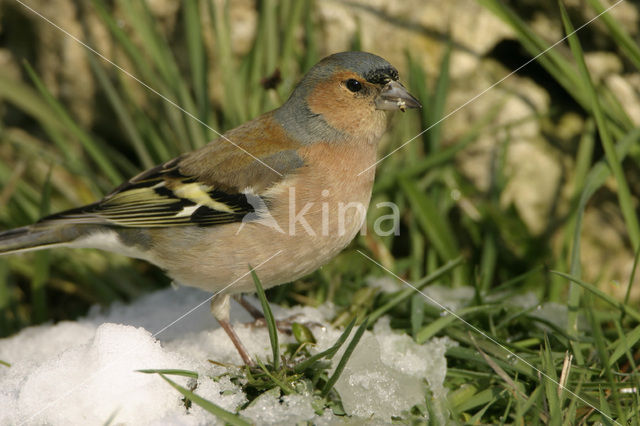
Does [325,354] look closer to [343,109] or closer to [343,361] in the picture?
[343,361]

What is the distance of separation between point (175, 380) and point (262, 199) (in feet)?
2.69

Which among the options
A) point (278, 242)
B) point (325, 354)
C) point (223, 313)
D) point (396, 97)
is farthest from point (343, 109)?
point (325, 354)

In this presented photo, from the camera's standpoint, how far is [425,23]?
3.77m

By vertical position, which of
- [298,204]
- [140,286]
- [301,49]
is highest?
[301,49]

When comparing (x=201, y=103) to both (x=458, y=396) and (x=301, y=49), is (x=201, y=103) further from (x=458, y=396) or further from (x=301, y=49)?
(x=458, y=396)

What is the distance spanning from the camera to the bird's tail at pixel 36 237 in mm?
2746

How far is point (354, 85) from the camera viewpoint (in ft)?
9.12

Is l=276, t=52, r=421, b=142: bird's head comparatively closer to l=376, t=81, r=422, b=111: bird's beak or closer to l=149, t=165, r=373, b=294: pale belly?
l=376, t=81, r=422, b=111: bird's beak

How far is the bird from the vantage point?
2.53 meters

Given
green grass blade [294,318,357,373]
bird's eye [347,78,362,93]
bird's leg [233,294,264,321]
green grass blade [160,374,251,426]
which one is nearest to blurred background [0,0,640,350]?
bird's leg [233,294,264,321]

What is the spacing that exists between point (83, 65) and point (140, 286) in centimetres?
169

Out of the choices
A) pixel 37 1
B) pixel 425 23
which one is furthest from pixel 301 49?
pixel 37 1

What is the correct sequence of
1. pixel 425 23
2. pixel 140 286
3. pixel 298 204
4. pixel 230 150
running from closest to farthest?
pixel 298 204 → pixel 230 150 → pixel 140 286 → pixel 425 23

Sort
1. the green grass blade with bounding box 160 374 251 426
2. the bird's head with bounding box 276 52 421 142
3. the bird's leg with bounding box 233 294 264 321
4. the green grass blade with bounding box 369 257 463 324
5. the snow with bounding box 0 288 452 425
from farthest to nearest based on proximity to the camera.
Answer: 1. the bird's leg with bounding box 233 294 264 321
2. the bird's head with bounding box 276 52 421 142
3. the green grass blade with bounding box 369 257 463 324
4. the snow with bounding box 0 288 452 425
5. the green grass blade with bounding box 160 374 251 426
